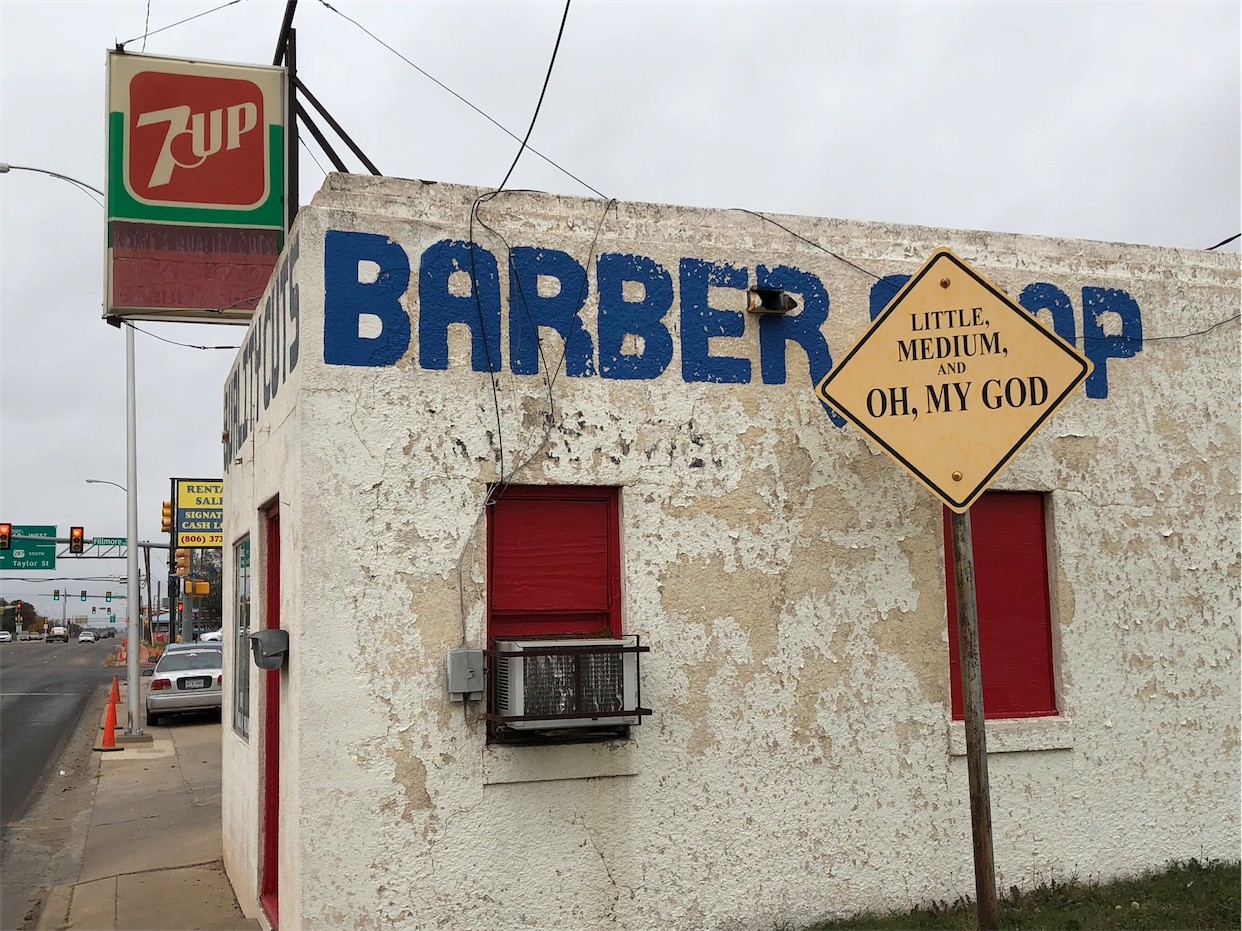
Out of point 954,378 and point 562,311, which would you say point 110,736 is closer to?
point 562,311

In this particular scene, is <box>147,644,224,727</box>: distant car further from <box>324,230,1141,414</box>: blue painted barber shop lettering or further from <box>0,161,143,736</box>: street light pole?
<box>324,230,1141,414</box>: blue painted barber shop lettering

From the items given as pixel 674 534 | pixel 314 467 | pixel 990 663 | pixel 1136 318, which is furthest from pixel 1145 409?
pixel 314 467

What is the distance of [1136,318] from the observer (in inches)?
286

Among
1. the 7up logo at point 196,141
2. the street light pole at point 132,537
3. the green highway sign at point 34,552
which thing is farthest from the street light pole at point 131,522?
A: the green highway sign at point 34,552

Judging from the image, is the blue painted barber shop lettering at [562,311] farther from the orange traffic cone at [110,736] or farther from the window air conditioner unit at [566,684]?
the orange traffic cone at [110,736]

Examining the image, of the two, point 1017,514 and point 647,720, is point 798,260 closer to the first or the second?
point 1017,514

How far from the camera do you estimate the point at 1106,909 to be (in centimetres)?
618

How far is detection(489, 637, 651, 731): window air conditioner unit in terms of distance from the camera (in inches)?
218

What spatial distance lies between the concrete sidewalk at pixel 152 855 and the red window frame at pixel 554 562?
282 centimetres

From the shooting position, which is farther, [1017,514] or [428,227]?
[1017,514]

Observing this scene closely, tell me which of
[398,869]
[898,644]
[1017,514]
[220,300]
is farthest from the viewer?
[220,300]

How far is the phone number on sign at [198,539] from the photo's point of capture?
36.3 m

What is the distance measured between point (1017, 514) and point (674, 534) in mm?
2204

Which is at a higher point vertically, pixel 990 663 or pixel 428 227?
pixel 428 227
